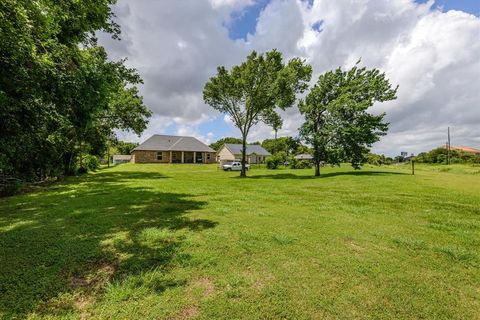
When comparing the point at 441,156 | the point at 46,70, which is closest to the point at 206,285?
the point at 46,70

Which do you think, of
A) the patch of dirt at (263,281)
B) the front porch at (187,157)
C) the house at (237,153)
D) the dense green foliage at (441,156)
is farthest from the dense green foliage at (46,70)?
the dense green foliage at (441,156)

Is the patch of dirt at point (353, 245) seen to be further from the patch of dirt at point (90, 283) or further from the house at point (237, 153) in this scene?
the house at point (237, 153)

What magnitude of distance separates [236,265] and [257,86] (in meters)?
22.5

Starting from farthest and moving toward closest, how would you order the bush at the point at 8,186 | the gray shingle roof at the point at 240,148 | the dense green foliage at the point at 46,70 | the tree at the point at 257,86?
the gray shingle roof at the point at 240,148 < the tree at the point at 257,86 < the bush at the point at 8,186 < the dense green foliage at the point at 46,70

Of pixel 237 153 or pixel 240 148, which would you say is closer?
→ pixel 237 153

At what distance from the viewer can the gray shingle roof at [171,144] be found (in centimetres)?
5109

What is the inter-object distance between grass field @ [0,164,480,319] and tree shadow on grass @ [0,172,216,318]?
0.02 meters

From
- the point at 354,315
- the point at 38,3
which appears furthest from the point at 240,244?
the point at 38,3

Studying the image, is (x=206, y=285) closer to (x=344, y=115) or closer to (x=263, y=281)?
(x=263, y=281)

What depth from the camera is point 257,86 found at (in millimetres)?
24750

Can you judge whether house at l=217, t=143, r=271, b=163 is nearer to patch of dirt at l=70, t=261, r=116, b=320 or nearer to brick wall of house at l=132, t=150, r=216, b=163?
brick wall of house at l=132, t=150, r=216, b=163

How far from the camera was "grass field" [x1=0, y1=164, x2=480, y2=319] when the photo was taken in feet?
10.6

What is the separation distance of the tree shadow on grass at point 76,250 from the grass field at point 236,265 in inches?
0.9

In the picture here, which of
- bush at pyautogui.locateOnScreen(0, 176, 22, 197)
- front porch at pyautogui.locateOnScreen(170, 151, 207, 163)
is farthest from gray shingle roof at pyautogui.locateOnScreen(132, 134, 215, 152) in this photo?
bush at pyautogui.locateOnScreen(0, 176, 22, 197)
